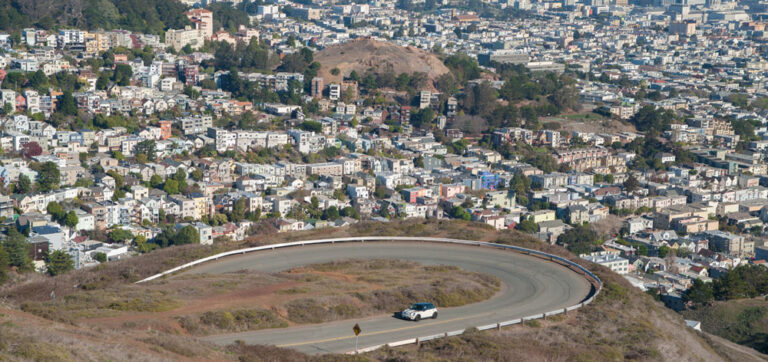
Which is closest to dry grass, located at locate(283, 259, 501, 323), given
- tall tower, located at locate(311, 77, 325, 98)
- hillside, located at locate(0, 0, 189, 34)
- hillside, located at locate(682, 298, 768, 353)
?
hillside, located at locate(682, 298, 768, 353)

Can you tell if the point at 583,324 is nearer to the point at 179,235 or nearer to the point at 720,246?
the point at 179,235

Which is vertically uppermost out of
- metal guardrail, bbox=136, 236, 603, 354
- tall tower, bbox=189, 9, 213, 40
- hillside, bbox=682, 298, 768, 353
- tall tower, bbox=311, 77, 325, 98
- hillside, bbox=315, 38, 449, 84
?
tall tower, bbox=189, 9, 213, 40

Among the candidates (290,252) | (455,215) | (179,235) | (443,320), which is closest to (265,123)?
(455,215)

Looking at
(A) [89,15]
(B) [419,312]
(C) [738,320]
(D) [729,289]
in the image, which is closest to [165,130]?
(A) [89,15]

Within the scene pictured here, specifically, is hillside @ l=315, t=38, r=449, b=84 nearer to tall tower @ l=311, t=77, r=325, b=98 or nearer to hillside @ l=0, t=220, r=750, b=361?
tall tower @ l=311, t=77, r=325, b=98

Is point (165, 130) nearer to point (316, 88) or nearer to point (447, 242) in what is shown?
point (316, 88)

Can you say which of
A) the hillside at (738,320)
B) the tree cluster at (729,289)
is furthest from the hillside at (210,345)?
the tree cluster at (729,289)

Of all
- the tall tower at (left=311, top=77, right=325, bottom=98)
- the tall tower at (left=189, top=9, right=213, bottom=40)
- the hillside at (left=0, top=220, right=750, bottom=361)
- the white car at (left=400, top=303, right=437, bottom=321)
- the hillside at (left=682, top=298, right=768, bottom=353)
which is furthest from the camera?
the tall tower at (left=189, top=9, right=213, bottom=40)

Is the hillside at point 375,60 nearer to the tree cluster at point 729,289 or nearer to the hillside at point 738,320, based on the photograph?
the tree cluster at point 729,289
